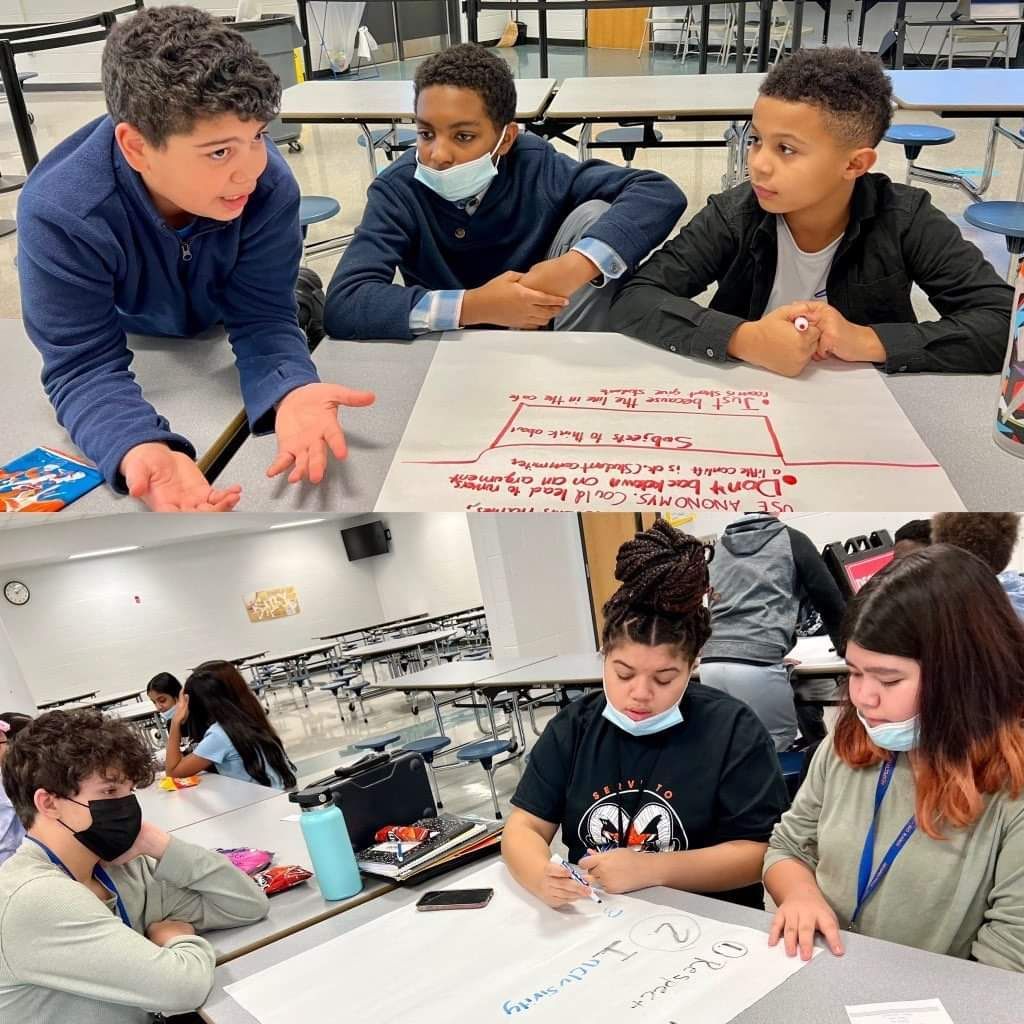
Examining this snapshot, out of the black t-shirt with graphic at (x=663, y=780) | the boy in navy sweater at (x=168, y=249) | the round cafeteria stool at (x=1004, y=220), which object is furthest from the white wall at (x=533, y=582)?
the round cafeteria stool at (x=1004, y=220)

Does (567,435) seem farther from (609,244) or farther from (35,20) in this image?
(35,20)

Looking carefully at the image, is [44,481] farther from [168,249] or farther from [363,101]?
[363,101]

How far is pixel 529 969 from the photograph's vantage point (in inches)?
39.4

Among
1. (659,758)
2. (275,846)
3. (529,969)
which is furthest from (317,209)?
(529,969)

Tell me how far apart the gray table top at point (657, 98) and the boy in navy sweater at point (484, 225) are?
5.77ft

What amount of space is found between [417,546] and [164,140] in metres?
0.62

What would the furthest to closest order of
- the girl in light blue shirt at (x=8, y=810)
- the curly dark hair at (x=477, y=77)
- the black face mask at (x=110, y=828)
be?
the curly dark hair at (x=477, y=77) < the girl in light blue shirt at (x=8, y=810) < the black face mask at (x=110, y=828)

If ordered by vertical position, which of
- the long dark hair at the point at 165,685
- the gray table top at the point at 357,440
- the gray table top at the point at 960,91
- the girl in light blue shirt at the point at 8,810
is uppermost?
the gray table top at the point at 357,440

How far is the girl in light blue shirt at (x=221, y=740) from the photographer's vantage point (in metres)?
1.39

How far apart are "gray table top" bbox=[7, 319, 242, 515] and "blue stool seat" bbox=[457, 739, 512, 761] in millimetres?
596

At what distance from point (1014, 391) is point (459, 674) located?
32.8 inches

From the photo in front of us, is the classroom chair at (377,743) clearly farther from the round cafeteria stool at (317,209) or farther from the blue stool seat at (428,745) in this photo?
the round cafeteria stool at (317,209)

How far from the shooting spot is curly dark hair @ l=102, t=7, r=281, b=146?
1179mm

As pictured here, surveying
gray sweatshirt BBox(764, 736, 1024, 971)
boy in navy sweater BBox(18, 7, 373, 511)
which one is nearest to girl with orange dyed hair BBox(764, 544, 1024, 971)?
gray sweatshirt BBox(764, 736, 1024, 971)
